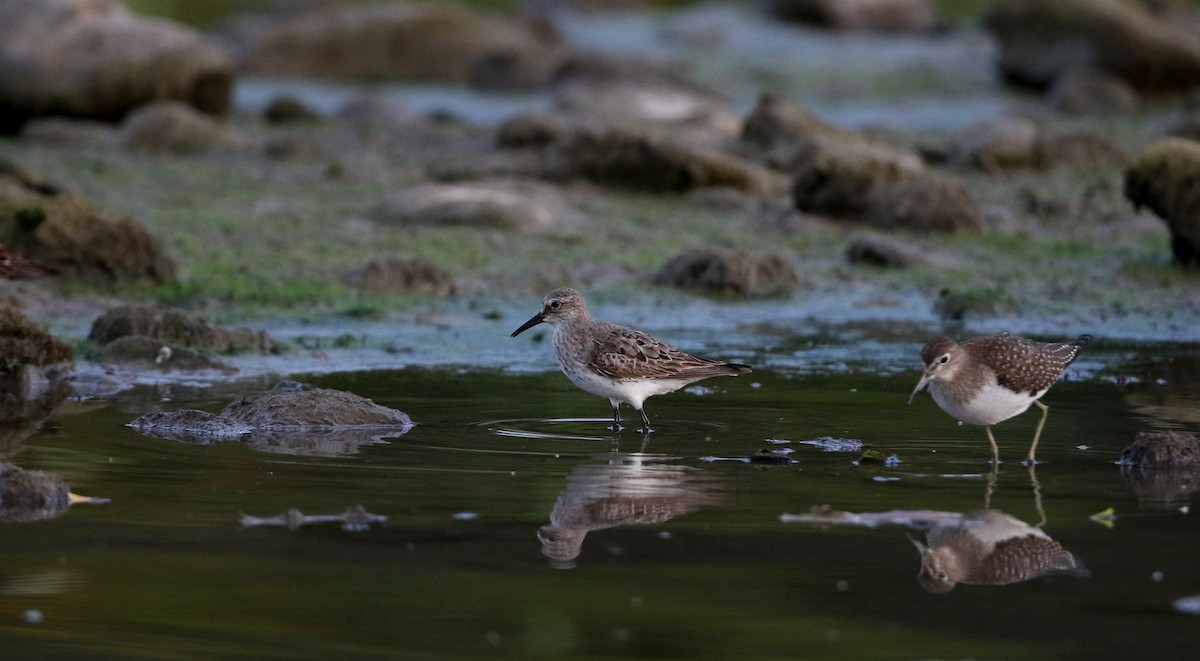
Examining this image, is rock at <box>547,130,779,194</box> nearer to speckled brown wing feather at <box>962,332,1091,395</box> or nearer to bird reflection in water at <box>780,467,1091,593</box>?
speckled brown wing feather at <box>962,332,1091,395</box>

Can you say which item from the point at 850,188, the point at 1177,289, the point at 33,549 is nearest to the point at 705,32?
the point at 850,188

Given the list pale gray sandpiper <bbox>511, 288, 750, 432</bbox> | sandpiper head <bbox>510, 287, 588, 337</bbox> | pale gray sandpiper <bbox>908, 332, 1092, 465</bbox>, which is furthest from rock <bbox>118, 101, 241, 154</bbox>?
pale gray sandpiper <bbox>908, 332, 1092, 465</bbox>

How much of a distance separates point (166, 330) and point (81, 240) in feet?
8.64

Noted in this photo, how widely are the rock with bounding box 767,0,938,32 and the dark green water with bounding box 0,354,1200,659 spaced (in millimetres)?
31890

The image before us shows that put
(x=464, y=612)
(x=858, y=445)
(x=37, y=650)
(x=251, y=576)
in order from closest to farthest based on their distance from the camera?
(x=37, y=650) → (x=464, y=612) → (x=251, y=576) → (x=858, y=445)

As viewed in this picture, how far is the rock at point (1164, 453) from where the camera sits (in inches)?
344

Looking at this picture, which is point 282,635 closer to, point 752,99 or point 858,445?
point 858,445

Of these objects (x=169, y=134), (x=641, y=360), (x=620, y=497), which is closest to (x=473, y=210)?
(x=169, y=134)

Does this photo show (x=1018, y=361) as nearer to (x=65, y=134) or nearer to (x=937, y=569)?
(x=937, y=569)

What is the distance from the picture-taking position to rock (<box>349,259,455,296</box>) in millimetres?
15555

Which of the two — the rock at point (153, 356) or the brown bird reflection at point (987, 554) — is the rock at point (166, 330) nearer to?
the rock at point (153, 356)

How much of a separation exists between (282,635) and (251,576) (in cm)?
77

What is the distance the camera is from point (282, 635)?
5.96 metres

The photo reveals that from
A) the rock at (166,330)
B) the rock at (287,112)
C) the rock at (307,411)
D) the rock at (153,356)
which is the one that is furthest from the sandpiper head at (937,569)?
the rock at (287,112)
